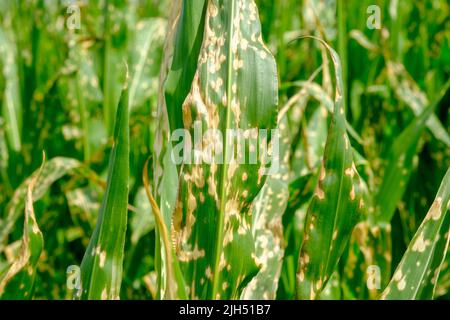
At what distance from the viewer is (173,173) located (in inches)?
21.4

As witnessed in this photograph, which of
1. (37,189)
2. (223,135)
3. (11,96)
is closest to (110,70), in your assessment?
(11,96)

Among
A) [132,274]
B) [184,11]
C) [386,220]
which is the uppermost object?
[184,11]

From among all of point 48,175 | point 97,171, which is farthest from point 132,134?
point 48,175

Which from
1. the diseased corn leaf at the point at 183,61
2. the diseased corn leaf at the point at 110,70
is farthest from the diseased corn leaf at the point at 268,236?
the diseased corn leaf at the point at 110,70

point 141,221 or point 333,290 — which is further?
point 141,221

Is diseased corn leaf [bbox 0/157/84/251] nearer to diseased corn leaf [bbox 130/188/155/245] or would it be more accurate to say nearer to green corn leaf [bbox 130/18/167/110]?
diseased corn leaf [bbox 130/188/155/245]

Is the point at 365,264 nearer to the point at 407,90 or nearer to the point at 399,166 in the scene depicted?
the point at 399,166

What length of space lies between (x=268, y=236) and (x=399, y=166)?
0.34 m

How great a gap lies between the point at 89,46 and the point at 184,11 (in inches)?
32.5

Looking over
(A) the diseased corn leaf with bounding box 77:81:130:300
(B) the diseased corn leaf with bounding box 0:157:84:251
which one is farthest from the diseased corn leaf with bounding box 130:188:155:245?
(A) the diseased corn leaf with bounding box 77:81:130:300

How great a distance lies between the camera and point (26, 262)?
571 millimetres

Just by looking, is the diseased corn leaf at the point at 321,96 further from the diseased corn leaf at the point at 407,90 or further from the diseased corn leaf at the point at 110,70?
the diseased corn leaf at the point at 110,70

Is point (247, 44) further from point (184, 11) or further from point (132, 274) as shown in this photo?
point (132, 274)

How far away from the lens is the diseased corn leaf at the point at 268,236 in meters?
0.68
